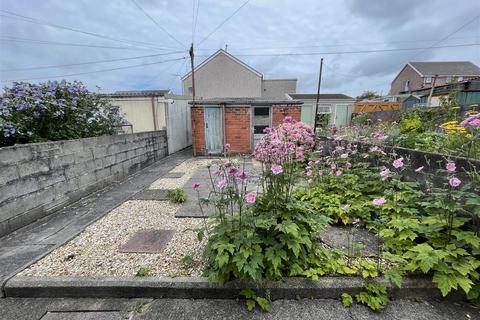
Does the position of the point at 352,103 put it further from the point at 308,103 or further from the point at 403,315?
the point at 403,315

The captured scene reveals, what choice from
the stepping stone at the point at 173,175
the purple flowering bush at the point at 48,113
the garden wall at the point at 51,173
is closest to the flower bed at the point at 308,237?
the garden wall at the point at 51,173

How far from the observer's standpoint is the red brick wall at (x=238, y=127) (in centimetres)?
867

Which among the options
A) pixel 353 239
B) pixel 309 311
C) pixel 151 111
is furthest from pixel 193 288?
pixel 151 111

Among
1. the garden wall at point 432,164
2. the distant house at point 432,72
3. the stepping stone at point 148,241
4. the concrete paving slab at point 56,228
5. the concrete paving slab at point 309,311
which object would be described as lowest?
the concrete paving slab at point 309,311

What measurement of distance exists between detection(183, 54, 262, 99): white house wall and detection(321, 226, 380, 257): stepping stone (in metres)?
15.7

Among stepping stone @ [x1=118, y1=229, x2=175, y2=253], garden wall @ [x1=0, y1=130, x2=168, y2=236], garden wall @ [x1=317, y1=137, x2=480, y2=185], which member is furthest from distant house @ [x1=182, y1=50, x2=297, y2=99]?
stepping stone @ [x1=118, y1=229, x2=175, y2=253]

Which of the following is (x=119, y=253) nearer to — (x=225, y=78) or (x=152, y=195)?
(x=152, y=195)

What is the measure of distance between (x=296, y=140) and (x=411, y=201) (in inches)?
67.3

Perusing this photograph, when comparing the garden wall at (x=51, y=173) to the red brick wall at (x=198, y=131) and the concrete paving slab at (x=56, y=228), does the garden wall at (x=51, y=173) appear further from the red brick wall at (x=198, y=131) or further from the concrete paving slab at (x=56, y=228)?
the red brick wall at (x=198, y=131)

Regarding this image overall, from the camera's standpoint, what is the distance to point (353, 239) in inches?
104

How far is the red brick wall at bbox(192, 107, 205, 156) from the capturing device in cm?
865

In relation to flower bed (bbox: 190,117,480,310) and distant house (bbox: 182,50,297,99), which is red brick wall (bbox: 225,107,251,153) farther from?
distant house (bbox: 182,50,297,99)

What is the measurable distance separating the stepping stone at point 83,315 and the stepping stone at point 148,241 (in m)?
0.76

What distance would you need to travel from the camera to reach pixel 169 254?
8.00 feet
